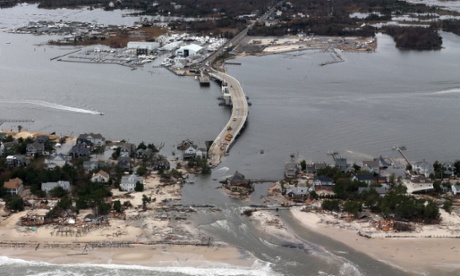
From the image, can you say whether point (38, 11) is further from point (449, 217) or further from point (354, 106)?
point (449, 217)

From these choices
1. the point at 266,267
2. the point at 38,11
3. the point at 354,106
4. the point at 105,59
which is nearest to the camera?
the point at 266,267

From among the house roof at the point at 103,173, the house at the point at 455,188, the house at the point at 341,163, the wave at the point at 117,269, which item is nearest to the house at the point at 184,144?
the house roof at the point at 103,173

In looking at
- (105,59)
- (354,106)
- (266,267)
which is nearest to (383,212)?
(266,267)

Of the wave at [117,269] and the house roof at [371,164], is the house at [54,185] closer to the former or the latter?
the wave at [117,269]

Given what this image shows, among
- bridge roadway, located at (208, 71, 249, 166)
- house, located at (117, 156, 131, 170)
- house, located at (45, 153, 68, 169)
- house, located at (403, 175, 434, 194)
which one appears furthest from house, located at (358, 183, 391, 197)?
house, located at (45, 153, 68, 169)

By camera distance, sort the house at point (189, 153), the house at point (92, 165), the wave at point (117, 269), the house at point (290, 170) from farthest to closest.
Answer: the house at point (189, 153)
the house at point (290, 170)
the house at point (92, 165)
the wave at point (117, 269)

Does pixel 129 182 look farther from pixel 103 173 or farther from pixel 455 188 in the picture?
pixel 455 188
